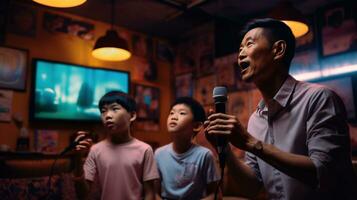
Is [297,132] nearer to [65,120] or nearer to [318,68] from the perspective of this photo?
[318,68]

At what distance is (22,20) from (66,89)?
979 millimetres

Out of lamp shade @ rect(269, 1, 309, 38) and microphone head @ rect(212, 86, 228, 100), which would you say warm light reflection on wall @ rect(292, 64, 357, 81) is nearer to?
lamp shade @ rect(269, 1, 309, 38)

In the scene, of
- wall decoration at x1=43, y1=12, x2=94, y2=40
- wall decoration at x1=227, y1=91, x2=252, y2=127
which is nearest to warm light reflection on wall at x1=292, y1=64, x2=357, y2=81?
wall decoration at x1=227, y1=91, x2=252, y2=127

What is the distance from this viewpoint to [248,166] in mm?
1426

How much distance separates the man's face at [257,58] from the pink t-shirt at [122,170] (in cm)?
105

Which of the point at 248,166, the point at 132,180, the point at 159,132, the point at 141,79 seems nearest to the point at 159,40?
the point at 141,79

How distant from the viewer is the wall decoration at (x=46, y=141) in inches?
154

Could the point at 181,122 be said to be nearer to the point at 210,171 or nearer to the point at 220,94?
the point at 210,171

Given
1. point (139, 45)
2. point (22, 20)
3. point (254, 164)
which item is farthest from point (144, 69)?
point (254, 164)

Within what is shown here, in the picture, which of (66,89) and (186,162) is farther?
(66,89)

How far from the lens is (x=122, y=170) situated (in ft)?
6.78

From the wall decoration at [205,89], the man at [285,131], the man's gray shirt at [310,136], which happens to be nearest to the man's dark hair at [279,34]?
the man at [285,131]

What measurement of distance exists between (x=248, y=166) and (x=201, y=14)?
3531mm

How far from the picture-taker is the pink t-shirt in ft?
6.70
